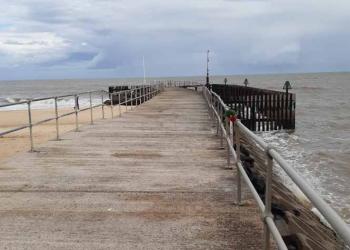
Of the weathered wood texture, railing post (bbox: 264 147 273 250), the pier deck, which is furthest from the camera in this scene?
the weathered wood texture

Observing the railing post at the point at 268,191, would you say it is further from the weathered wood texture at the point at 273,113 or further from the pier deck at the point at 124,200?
the weathered wood texture at the point at 273,113

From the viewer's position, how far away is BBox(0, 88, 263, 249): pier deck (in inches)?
170

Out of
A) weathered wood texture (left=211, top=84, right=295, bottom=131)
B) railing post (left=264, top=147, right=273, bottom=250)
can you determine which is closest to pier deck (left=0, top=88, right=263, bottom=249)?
railing post (left=264, top=147, right=273, bottom=250)

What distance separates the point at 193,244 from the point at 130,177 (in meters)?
2.75

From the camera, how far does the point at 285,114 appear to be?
1106 inches

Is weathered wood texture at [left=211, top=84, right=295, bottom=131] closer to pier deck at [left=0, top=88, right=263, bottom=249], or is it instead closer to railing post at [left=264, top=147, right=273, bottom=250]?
pier deck at [left=0, top=88, right=263, bottom=249]

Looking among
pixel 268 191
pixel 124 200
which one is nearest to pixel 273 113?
pixel 124 200

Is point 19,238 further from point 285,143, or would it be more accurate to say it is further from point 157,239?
point 285,143

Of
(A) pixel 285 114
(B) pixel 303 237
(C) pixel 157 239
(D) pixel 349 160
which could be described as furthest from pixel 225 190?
(A) pixel 285 114

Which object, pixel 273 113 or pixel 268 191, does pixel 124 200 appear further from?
pixel 273 113

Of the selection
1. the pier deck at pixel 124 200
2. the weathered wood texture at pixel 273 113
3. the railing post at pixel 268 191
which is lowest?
the weathered wood texture at pixel 273 113

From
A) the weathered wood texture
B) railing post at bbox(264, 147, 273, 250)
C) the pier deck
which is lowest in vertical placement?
the weathered wood texture

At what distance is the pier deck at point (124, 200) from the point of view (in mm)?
4320

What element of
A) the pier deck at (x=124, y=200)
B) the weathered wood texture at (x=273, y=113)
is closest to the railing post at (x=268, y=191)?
the pier deck at (x=124, y=200)
